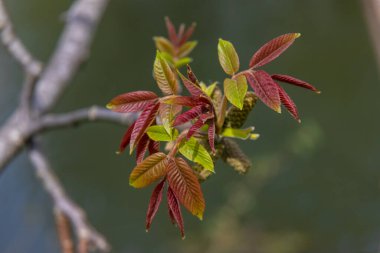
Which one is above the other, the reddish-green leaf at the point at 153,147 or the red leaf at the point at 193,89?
the red leaf at the point at 193,89

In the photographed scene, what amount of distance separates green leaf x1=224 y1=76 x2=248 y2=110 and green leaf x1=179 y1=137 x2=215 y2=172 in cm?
5

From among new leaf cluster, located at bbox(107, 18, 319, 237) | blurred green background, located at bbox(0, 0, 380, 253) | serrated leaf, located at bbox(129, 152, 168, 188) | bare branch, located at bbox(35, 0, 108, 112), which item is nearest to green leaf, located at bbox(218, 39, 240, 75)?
new leaf cluster, located at bbox(107, 18, 319, 237)

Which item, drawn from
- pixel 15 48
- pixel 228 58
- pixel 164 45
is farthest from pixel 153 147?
pixel 15 48

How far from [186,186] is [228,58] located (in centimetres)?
13

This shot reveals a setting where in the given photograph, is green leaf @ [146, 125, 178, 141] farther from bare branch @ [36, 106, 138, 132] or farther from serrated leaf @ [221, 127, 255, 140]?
bare branch @ [36, 106, 138, 132]

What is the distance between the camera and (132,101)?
1.56ft

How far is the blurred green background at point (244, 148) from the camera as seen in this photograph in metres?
2.54

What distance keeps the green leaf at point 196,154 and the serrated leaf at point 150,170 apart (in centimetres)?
2

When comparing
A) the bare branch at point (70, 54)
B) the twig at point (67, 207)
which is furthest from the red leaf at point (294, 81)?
the bare branch at point (70, 54)

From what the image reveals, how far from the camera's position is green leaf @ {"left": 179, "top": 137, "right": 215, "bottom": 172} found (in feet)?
1.51

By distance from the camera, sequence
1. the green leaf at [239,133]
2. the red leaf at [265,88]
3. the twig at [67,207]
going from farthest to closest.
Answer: the twig at [67,207] < the green leaf at [239,133] < the red leaf at [265,88]

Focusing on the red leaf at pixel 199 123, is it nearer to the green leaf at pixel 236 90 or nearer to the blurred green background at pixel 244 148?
the green leaf at pixel 236 90

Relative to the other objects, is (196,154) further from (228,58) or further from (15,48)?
(15,48)

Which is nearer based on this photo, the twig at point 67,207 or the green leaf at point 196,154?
the green leaf at point 196,154
